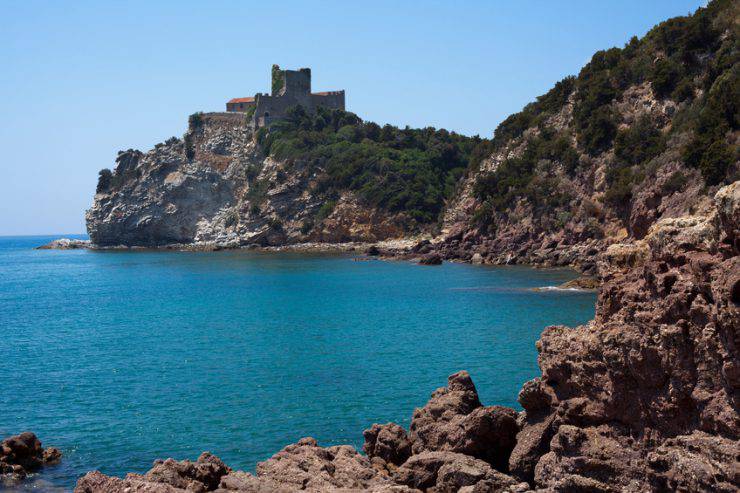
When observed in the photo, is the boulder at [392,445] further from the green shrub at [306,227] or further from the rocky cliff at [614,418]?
the green shrub at [306,227]

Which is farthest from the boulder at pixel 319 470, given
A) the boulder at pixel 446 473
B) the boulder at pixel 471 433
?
the boulder at pixel 471 433

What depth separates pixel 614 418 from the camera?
12039 mm

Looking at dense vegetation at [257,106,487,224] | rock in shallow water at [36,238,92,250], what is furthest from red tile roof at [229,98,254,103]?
rock in shallow water at [36,238,92,250]

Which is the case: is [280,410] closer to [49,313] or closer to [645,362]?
[645,362]

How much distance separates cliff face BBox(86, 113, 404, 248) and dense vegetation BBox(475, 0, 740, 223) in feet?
82.9

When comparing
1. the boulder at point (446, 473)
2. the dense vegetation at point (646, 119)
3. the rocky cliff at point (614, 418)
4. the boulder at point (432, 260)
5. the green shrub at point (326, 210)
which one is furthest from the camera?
the green shrub at point (326, 210)

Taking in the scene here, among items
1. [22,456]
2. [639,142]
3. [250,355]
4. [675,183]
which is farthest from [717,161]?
[22,456]

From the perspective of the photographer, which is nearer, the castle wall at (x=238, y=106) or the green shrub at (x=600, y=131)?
the green shrub at (x=600, y=131)

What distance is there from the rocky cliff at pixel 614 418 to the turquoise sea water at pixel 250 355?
3.44 meters

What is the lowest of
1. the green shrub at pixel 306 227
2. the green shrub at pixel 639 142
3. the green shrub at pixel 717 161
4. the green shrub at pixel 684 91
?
the green shrub at pixel 306 227

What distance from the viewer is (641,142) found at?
53.7 m

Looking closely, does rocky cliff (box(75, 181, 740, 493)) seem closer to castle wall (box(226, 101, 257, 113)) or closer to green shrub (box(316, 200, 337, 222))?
green shrub (box(316, 200, 337, 222))

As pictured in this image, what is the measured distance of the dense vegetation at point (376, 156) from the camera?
277ft

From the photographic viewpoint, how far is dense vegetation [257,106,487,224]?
277 ft
